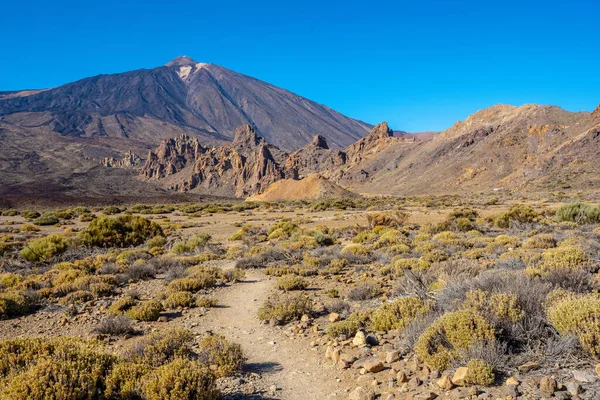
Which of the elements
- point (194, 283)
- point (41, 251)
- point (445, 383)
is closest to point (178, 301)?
point (194, 283)

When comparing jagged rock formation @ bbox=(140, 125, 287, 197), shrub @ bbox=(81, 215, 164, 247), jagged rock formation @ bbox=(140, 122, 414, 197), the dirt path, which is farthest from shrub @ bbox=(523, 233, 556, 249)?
jagged rock formation @ bbox=(140, 125, 287, 197)

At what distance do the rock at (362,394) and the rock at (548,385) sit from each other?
1599 millimetres

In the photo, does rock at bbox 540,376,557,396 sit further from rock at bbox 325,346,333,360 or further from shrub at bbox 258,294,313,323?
shrub at bbox 258,294,313,323

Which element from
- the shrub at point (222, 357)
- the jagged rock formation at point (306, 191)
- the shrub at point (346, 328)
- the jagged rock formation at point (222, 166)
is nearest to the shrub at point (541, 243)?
the shrub at point (346, 328)

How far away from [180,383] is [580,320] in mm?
4089

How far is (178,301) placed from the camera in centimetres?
822

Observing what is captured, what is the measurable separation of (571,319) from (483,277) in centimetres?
172

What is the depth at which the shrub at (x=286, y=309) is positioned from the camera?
7113mm

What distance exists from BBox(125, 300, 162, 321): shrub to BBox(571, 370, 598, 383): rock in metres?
6.45

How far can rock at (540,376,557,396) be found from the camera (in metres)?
3.69

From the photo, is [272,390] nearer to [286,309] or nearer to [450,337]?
[450,337]

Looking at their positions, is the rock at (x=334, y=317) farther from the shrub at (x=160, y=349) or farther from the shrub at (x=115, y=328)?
the shrub at (x=115, y=328)

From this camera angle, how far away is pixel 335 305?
7.45 m

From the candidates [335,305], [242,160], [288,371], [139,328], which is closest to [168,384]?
[288,371]
